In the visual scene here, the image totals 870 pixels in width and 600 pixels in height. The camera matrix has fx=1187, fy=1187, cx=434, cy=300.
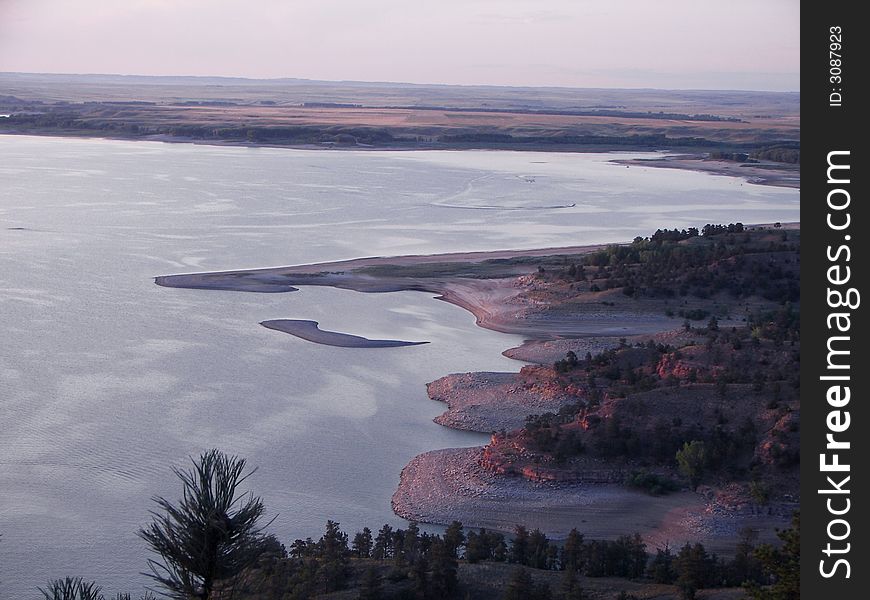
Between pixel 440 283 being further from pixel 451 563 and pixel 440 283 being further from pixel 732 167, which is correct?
pixel 732 167

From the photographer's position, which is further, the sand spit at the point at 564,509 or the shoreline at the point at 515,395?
the shoreline at the point at 515,395

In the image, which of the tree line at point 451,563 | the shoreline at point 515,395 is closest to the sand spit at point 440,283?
the shoreline at point 515,395

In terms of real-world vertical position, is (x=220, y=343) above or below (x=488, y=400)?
above

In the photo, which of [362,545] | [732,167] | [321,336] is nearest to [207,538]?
[362,545]

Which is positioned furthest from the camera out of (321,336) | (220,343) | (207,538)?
(321,336)

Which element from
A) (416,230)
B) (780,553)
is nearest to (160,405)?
(780,553)

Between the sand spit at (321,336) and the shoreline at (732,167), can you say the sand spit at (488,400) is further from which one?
the shoreline at (732,167)

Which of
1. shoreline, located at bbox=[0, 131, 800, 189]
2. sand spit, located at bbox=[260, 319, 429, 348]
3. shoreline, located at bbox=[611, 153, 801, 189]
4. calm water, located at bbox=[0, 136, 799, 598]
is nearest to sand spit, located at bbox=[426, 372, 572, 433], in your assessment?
calm water, located at bbox=[0, 136, 799, 598]

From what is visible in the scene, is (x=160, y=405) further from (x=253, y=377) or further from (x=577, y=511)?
(x=577, y=511)
